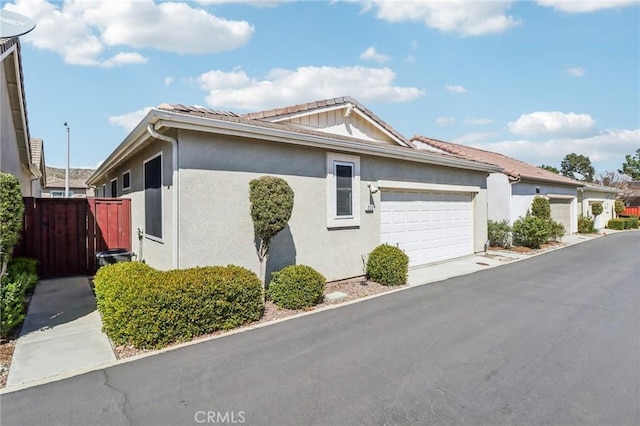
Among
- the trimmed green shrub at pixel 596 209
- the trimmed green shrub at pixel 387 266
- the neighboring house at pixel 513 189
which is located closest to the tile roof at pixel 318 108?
the trimmed green shrub at pixel 387 266

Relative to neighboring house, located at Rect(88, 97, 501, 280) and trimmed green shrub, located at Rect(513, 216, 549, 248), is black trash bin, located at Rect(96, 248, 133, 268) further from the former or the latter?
trimmed green shrub, located at Rect(513, 216, 549, 248)

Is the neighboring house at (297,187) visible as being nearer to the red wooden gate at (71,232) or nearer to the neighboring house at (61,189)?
the red wooden gate at (71,232)

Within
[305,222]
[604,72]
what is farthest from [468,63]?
[305,222]

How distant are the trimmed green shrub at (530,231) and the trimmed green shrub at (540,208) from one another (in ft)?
5.48

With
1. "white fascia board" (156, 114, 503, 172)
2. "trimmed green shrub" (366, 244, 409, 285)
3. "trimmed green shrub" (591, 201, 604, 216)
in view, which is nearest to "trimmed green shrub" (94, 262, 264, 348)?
"white fascia board" (156, 114, 503, 172)

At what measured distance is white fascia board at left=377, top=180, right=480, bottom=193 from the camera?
953 centimetres

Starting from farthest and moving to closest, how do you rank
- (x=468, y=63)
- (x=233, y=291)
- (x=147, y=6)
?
(x=468, y=63) → (x=147, y=6) → (x=233, y=291)

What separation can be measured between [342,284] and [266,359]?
4.23m

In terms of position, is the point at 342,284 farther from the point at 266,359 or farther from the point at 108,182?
the point at 108,182

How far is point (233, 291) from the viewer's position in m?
5.50

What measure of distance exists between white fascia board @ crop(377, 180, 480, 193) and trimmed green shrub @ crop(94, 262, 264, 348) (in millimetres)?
5022

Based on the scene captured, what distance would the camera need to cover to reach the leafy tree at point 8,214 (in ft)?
15.2

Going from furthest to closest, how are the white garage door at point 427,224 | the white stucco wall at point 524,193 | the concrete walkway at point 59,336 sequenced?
the white stucco wall at point 524,193 < the white garage door at point 427,224 < the concrete walkway at point 59,336

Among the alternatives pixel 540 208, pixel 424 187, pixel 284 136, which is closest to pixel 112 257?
pixel 284 136
